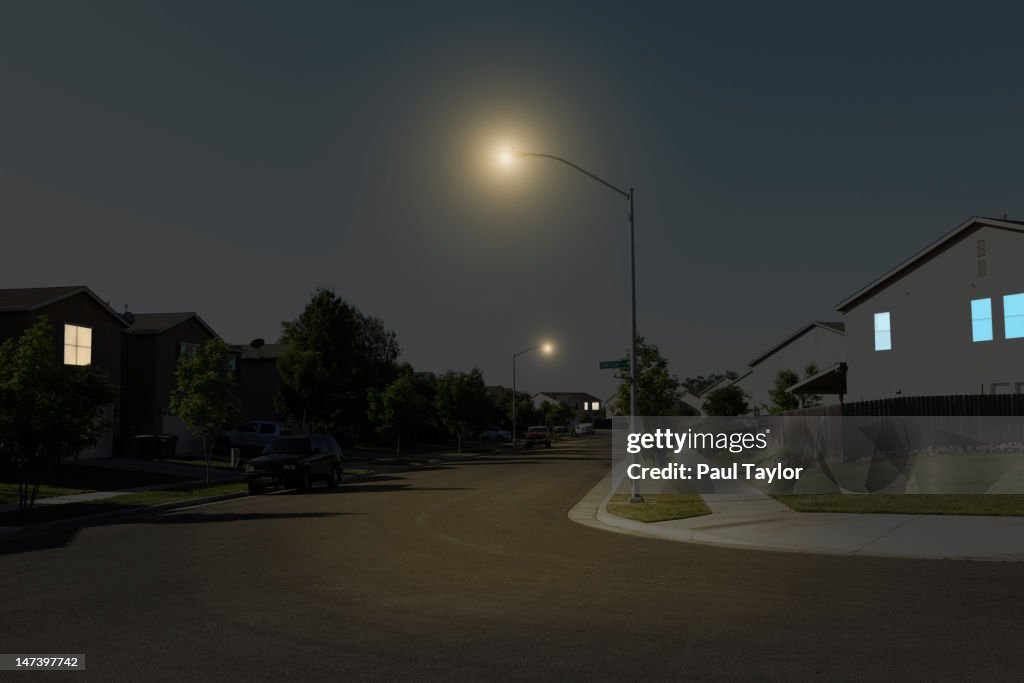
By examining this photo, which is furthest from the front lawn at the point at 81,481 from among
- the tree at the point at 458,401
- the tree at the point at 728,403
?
the tree at the point at 728,403

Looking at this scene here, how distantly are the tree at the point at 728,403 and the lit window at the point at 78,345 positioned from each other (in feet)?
192

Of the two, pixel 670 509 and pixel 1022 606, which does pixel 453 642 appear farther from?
pixel 670 509

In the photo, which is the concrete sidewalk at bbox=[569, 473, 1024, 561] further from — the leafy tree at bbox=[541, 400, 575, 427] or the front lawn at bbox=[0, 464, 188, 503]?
the leafy tree at bbox=[541, 400, 575, 427]

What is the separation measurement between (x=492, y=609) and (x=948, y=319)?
3463 centimetres

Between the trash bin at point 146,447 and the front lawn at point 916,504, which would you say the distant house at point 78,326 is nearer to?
the trash bin at point 146,447

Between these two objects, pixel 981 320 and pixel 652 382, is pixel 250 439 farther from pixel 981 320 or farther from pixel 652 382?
pixel 981 320

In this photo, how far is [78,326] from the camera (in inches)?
1596

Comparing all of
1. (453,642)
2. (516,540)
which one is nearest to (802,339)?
(516,540)

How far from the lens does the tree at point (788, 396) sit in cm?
6935

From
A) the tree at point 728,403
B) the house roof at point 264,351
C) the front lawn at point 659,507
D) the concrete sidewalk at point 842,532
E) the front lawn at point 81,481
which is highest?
the house roof at point 264,351

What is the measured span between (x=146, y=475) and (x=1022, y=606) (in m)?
30.8

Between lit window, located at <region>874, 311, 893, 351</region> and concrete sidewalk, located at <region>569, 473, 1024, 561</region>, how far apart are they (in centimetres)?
2449

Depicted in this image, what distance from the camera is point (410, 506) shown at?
870 inches

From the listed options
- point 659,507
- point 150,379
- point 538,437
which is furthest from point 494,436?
point 659,507
